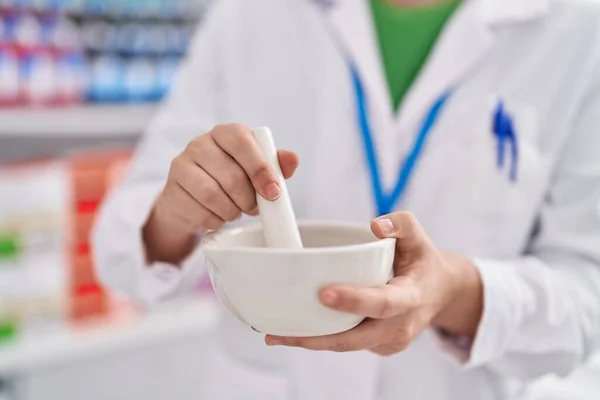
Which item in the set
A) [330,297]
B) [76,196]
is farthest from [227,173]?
[76,196]

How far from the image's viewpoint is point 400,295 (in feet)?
1.28

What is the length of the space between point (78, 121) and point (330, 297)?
101 centimetres

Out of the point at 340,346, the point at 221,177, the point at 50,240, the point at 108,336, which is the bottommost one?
the point at 108,336

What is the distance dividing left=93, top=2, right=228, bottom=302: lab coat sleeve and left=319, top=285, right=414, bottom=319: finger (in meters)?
0.24

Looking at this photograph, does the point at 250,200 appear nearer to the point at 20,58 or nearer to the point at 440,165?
the point at 440,165

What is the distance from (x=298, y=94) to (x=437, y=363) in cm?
29

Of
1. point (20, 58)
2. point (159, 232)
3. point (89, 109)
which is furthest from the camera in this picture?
point (89, 109)

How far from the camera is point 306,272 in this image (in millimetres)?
365

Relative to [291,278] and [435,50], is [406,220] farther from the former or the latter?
[435,50]

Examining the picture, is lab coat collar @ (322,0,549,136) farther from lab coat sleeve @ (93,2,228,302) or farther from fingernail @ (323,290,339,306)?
fingernail @ (323,290,339,306)

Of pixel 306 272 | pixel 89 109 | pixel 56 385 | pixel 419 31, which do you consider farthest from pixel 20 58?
pixel 306 272

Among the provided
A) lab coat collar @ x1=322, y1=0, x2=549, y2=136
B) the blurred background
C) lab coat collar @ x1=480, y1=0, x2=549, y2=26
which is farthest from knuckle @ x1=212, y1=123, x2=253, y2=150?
the blurred background

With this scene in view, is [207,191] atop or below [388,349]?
atop

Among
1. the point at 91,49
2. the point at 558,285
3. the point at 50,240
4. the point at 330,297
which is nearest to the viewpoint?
the point at 330,297
